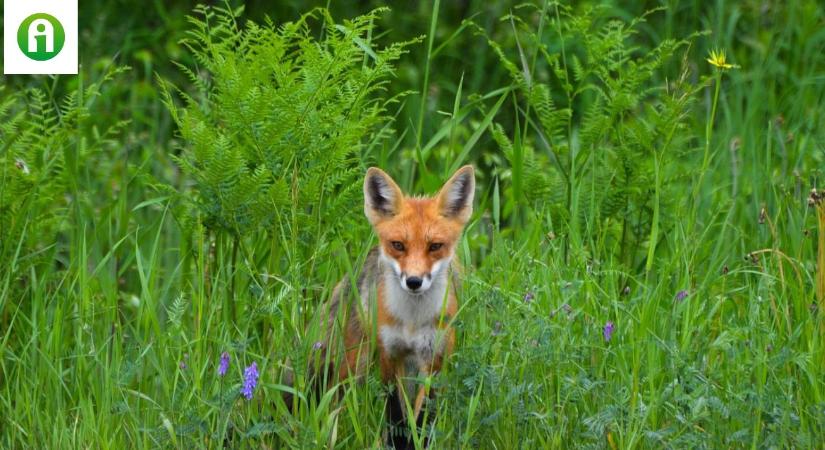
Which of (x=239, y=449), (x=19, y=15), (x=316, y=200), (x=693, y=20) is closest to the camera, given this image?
(x=239, y=449)

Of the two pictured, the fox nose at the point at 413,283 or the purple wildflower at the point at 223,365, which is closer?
the purple wildflower at the point at 223,365

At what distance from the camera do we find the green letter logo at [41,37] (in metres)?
7.02

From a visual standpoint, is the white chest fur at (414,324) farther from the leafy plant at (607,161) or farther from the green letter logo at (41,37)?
the green letter logo at (41,37)

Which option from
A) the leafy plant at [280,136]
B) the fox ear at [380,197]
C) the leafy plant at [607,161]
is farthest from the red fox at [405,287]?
the leafy plant at [607,161]

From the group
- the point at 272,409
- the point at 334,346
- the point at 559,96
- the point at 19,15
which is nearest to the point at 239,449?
the point at 272,409

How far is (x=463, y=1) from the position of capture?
10.7 metres

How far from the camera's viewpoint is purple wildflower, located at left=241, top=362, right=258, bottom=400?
4.86 meters

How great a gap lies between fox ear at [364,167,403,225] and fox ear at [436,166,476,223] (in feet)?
0.66

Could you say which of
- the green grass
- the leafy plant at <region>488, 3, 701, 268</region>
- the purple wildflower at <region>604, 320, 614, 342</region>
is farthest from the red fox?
the leafy plant at <region>488, 3, 701, 268</region>

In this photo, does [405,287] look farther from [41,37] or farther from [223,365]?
[41,37]

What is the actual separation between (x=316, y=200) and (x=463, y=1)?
533 cm

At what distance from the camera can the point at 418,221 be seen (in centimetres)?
599

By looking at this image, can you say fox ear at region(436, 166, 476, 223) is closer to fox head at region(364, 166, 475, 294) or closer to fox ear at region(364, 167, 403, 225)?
fox head at region(364, 166, 475, 294)

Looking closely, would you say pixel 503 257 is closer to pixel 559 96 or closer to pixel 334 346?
pixel 334 346
